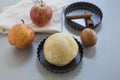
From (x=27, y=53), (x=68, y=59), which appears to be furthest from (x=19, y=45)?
(x=68, y=59)

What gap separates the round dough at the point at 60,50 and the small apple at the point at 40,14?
0.40ft

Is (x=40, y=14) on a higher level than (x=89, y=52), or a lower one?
higher

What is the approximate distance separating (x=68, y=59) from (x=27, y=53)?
5.7 inches

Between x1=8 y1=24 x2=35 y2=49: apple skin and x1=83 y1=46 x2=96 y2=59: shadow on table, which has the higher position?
x1=8 y1=24 x2=35 y2=49: apple skin

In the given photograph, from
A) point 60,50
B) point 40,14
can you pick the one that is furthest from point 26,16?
point 60,50

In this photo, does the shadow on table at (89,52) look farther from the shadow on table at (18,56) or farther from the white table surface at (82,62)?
the shadow on table at (18,56)

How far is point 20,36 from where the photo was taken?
66 centimetres

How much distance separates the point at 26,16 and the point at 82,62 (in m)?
A: 0.26

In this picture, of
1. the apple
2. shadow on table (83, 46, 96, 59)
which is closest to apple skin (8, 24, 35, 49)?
the apple

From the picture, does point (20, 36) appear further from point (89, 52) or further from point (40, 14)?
point (89, 52)

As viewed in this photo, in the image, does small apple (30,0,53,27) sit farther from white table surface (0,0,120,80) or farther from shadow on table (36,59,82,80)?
shadow on table (36,59,82,80)

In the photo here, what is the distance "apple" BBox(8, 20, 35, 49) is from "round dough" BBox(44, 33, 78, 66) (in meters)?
0.08

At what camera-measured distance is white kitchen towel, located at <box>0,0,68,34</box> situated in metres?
0.74

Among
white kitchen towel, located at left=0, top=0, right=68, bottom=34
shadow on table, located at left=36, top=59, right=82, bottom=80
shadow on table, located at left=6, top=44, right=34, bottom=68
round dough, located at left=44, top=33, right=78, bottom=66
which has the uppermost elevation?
white kitchen towel, located at left=0, top=0, right=68, bottom=34
